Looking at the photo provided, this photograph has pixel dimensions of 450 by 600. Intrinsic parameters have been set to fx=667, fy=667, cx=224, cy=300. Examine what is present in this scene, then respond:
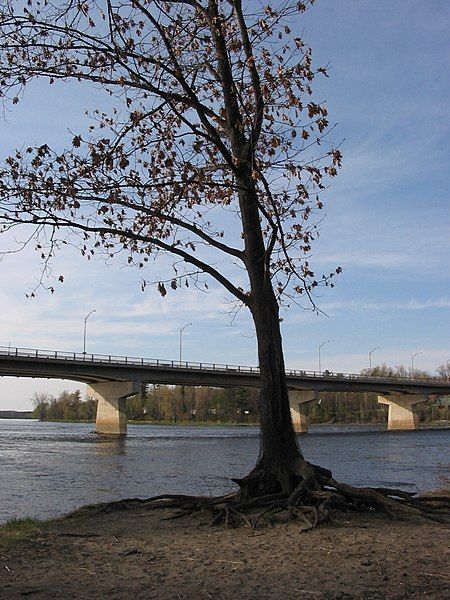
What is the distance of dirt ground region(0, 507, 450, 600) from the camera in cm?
674

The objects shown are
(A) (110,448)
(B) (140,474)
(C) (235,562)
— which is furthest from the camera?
(A) (110,448)

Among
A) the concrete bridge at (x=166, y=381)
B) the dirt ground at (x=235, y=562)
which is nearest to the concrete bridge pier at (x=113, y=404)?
the concrete bridge at (x=166, y=381)

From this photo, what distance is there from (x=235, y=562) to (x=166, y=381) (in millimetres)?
81938

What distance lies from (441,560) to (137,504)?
21.6 feet

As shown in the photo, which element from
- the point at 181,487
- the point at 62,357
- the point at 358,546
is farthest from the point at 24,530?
the point at 62,357

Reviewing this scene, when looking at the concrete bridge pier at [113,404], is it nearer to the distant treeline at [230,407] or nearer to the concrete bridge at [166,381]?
the concrete bridge at [166,381]

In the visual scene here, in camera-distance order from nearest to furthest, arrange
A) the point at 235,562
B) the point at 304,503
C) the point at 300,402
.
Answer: the point at 235,562
the point at 304,503
the point at 300,402

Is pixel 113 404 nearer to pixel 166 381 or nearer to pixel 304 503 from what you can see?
pixel 166 381

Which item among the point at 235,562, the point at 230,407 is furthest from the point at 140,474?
the point at 230,407

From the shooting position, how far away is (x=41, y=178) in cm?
1134

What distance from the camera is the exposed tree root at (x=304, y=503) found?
1009 cm

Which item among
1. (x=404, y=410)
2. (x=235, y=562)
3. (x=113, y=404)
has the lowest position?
(x=404, y=410)

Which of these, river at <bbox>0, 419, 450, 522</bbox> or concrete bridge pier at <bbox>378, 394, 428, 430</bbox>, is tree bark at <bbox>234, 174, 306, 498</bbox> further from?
concrete bridge pier at <bbox>378, 394, 428, 430</bbox>

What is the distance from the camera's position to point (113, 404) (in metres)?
85.2
